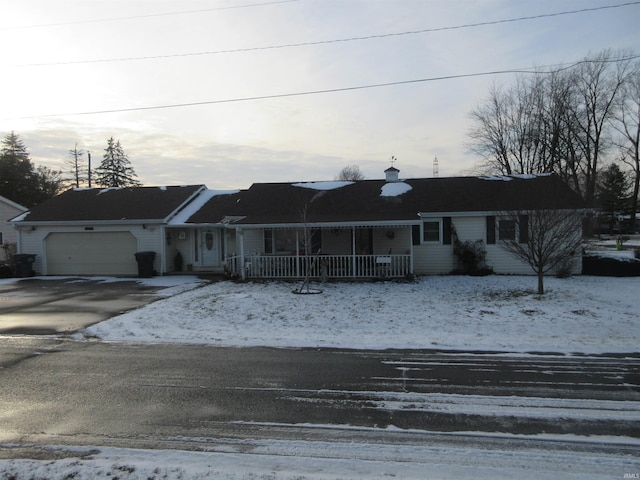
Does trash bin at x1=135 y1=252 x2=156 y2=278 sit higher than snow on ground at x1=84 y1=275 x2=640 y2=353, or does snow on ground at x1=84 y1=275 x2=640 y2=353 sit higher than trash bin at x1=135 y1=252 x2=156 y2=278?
trash bin at x1=135 y1=252 x2=156 y2=278

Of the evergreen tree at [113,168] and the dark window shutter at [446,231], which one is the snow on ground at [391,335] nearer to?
the dark window shutter at [446,231]

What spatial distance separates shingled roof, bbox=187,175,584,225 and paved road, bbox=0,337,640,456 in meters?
9.41

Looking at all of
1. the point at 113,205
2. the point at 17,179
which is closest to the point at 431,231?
the point at 113,205

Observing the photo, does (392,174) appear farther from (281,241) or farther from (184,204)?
(184,204)

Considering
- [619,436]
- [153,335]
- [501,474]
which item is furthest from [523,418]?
[153,335]

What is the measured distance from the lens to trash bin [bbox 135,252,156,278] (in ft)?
59.9

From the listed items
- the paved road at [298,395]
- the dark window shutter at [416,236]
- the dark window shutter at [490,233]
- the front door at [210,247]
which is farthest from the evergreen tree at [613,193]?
the paved road at [298,395]

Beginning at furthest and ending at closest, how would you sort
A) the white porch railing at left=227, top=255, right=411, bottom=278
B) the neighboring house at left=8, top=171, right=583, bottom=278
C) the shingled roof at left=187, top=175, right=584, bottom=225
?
the shingled roof at left=187, top=175, right=584, bottom=225
the neighboring house at left=8, top=171, right=583, bottom=278
the white porch railing at left=227, top=255, right=411, bottom=278

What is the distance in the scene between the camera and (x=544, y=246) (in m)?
11.8

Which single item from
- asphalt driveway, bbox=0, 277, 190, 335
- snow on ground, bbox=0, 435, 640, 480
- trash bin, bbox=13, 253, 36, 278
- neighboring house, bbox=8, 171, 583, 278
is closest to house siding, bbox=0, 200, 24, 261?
neighboring house, bbox=8, 171, 583, 278

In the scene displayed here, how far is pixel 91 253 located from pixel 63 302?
8.43 meters

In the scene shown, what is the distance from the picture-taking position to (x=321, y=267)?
15922 mm

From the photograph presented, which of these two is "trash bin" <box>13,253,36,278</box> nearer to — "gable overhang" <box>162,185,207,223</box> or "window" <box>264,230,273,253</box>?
"gable overhang" <box>162,185,207,223</box>

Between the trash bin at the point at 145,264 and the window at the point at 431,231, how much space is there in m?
12.3
